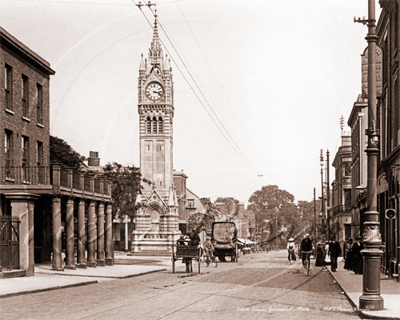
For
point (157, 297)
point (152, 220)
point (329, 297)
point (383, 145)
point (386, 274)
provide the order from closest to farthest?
1. point (157, 297)
2. point (329, 297)
3. point (386, 274)
4. point (383, 145)
5. point (152, 220)

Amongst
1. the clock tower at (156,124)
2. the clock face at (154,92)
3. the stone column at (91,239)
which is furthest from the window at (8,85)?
the clock face at (154,92)

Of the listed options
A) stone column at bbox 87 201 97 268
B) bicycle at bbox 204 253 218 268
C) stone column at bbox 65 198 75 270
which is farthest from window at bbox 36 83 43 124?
bicycle at bbox 204 253 218 268

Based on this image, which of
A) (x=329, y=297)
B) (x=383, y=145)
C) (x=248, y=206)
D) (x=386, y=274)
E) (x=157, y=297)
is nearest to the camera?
(x=157, y=297)

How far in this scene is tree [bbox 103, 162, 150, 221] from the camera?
6694 cm

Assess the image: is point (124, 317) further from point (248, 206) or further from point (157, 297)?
point (248, 206)

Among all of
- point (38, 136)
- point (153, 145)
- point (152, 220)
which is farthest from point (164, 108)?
point (38, 136)

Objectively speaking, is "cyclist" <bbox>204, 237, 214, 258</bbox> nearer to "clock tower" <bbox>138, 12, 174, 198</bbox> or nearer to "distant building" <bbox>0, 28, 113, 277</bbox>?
"distant building" <bbox>0, 28, 113, 277</bbox>

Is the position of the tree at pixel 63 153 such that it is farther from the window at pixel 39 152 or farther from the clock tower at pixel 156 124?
the clock tower at pixel 156 124

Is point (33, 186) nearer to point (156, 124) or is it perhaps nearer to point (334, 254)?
point (334, 254)

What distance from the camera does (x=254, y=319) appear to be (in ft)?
39.5

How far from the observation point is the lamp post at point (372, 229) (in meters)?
14.0

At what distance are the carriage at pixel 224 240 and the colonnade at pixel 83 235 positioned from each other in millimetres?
11453

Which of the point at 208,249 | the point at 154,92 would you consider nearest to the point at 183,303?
the point at 208,249

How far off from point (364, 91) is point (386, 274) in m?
8.23
